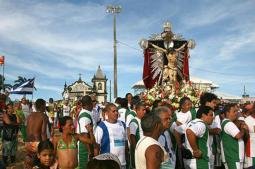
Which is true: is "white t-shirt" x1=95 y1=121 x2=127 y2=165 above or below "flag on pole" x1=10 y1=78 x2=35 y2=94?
below

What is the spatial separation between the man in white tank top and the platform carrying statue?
20309mm

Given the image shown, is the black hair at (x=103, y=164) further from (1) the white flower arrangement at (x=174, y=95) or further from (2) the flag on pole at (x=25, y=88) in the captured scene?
(2) the flag on pole at (x=25, y=88)

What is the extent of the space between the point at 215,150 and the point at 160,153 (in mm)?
4606

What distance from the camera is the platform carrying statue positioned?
25.6 m

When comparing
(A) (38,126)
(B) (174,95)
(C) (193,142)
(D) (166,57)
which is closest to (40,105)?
(A) (38,126)

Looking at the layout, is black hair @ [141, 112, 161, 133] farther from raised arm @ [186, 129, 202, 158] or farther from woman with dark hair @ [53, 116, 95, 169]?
woman with dark hair @ [53, 116, 95, 169]

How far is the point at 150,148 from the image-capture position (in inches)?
191

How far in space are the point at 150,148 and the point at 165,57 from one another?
2224 centimetres

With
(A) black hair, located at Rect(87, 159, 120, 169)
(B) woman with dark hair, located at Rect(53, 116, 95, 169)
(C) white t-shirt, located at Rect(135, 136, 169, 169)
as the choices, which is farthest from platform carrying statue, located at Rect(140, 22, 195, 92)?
(A) black hair, located at Rect(87, 159, 120, 169)

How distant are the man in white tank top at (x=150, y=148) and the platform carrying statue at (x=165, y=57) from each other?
20.3 m

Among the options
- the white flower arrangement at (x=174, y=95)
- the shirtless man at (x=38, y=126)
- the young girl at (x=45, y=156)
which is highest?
the white flower arrangement at (x=174, y=95)

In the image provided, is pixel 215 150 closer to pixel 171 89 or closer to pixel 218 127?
pixel 218 127

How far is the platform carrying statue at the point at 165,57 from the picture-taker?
25625 millimetres

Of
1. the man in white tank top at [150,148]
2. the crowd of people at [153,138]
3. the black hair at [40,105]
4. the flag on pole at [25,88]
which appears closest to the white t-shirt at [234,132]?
the crowd of people at [153,138]
